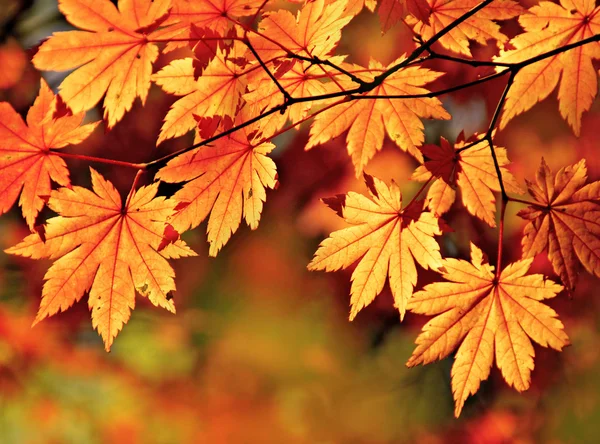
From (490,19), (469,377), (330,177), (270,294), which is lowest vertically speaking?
(270,294)

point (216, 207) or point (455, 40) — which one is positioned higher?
point (455, 40)

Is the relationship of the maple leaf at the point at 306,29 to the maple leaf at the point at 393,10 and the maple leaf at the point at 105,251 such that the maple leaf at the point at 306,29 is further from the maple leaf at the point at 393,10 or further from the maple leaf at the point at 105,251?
the maple leaf at the point at 105,251

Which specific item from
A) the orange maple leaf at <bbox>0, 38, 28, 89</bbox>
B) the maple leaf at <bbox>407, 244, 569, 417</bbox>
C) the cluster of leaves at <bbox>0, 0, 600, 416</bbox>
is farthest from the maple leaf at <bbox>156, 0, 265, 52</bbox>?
the orange maple leaf at <bbox>0, 38, 28, 89</bbox>

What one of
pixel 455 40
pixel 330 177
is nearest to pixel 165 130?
pixel 455 40

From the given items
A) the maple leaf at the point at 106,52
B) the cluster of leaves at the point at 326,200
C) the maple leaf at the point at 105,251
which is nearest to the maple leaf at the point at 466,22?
the cluster of leaves at the point at 326,200

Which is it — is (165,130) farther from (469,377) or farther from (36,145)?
(469,377)

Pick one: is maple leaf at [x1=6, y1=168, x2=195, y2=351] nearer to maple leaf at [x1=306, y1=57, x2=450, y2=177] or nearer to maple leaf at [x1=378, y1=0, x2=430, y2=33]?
maple leaf at [x1=306, y1=57, x2=450, y2=177]

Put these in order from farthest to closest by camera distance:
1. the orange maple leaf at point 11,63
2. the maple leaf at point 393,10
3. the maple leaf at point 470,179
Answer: the orange maple leaf at point 11,63
the maple leaf at point 470,179
the maple leaf at point 393,10
